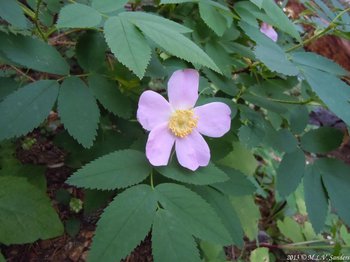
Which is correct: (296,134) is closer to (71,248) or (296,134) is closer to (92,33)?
(92,33)

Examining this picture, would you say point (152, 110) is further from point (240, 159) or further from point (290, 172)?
point (240, 159)

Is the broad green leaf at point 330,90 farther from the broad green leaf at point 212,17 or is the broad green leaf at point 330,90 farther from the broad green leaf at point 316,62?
the broad green leaf at point 212,17

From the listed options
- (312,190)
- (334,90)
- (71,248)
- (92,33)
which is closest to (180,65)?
(92,33)

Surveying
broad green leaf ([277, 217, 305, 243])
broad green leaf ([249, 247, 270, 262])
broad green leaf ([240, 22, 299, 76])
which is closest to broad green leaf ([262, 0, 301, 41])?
broad green leaf ([240, 22, 299, 76])

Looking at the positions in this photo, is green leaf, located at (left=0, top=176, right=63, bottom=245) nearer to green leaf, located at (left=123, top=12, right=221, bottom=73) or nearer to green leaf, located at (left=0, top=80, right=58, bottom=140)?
green leaf, located at (left=0, top=80, right=58, bottom=140)

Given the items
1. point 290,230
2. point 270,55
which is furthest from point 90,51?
point 290,230
